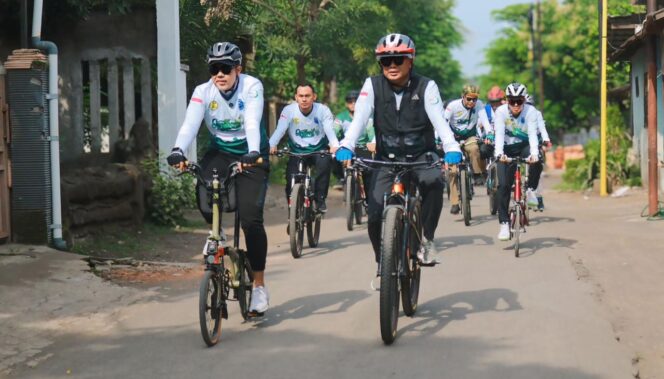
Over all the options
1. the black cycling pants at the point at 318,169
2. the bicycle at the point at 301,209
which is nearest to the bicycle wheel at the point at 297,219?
the bicycle at the point at 301,209

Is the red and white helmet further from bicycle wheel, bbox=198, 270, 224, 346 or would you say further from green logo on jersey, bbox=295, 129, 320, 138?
green logo on jersey, bbox=295, 129, 320, 138

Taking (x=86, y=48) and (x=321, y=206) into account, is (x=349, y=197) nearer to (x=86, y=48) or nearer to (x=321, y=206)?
(x=321, y=206)

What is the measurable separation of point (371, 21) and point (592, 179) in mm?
6925

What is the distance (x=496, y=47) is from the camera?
66.9 m

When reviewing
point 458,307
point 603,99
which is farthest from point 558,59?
point 458,307

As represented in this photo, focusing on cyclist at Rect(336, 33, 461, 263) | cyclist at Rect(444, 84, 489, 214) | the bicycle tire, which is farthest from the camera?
cyclist at Rect(444, 84, 489, 214)

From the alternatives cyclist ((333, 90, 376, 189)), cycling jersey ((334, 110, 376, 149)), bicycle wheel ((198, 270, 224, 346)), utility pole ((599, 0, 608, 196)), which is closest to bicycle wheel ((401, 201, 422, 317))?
bicycle wheel ((198, 270, 224, 346))

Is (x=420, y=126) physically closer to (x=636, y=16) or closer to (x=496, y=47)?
(x=636, y=16)

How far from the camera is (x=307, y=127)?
1221 centimetres

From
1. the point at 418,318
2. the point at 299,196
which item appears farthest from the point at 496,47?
the point at 418,318

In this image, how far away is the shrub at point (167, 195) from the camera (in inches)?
539

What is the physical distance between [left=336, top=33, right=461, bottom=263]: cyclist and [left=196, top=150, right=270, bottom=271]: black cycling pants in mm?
620

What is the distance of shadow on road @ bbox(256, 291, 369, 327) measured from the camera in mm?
7645

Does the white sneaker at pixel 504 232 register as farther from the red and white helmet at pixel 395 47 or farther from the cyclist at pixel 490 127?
the red and white helmet at pixel 395 47
